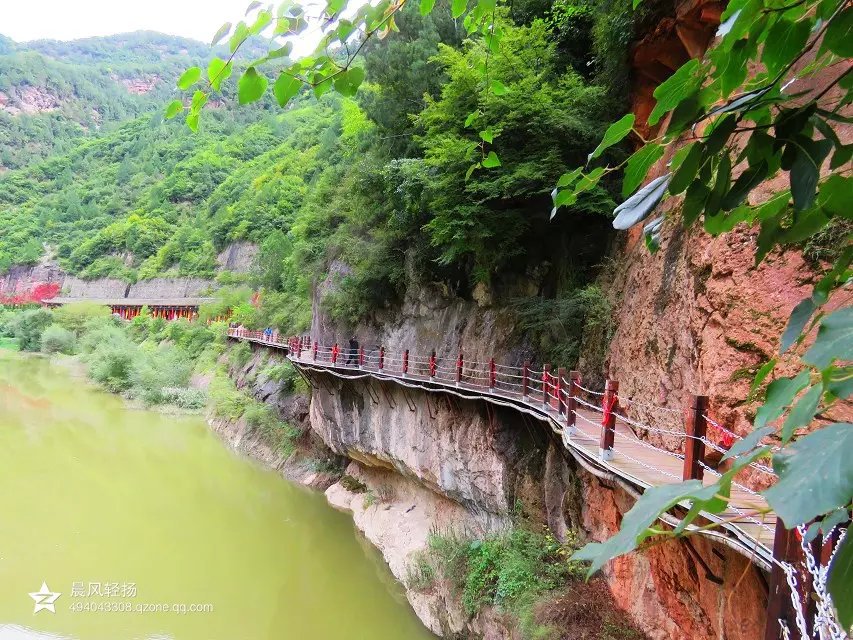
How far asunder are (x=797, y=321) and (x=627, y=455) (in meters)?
4.80

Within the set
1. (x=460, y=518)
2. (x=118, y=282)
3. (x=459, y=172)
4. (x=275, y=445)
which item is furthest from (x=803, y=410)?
(x=118, y=282)

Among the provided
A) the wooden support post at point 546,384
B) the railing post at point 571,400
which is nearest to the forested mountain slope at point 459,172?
the wooden support post at point 546,384

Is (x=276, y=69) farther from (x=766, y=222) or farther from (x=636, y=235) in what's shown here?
(x=636, y=235)

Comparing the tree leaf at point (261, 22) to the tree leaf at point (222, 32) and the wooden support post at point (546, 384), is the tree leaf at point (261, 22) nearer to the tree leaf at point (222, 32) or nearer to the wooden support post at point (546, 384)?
the tree leaf at point (222, 32)

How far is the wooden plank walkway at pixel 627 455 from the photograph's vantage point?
9.98 feet

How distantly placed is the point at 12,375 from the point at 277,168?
3200cm

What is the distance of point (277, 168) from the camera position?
58688mm

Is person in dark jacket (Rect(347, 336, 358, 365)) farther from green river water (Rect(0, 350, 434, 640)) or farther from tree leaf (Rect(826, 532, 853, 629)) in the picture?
tree leaf (Rect(826, 532, 853, 629))

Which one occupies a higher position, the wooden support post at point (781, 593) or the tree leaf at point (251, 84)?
the tree leaf at point (251, 84)

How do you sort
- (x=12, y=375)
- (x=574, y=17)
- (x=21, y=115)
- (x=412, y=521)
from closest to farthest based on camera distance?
(x=574, y=17), (x=412, y=521), (x=12, y=375), (x=21, y=115)

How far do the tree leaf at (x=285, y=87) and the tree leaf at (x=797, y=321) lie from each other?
115 cm

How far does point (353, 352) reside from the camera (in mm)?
16328

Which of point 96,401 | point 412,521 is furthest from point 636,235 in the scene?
point 96,401

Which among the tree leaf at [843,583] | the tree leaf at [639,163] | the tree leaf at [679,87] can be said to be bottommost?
the tree leaf at [843,583]
